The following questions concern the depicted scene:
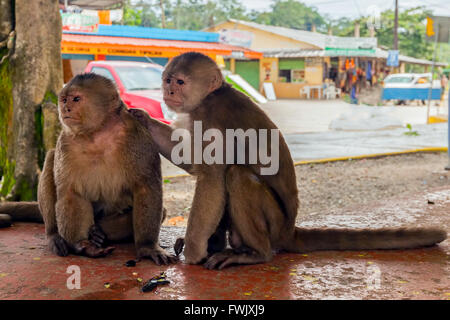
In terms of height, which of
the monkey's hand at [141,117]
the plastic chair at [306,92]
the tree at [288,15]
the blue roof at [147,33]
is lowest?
the plastic chair at [306,92]

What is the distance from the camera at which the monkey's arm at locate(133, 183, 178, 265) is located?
115 inches

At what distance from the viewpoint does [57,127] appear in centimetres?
441

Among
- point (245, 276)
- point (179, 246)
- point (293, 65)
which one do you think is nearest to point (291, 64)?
point (293, 65)

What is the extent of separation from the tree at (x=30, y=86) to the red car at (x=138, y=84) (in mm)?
4196

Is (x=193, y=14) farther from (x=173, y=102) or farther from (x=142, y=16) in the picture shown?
(x=173, y=102)

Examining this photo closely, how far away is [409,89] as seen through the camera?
27.0 metres

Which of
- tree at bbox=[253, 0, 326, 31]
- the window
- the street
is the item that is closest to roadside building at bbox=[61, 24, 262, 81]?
the street

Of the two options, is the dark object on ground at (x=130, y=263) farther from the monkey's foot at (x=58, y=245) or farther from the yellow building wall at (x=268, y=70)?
the yellow building wall at (x=268, y=70)

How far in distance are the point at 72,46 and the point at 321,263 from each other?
15.7 metres

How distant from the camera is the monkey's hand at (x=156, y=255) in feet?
9.39

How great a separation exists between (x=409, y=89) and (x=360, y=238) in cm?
2575

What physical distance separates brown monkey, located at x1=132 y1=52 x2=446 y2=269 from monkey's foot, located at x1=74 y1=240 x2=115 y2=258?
0.43 m

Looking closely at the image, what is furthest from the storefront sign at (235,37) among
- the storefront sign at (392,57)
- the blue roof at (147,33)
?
the storefront sign at (392,57)
